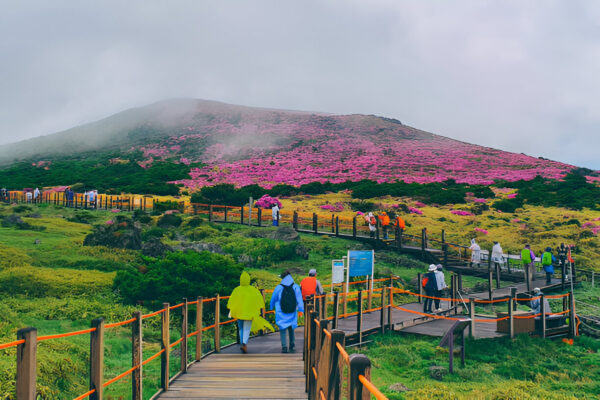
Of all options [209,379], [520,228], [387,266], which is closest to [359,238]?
[387,266]

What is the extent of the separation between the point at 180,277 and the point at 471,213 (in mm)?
29498

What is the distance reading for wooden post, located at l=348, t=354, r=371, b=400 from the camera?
7.99 feet

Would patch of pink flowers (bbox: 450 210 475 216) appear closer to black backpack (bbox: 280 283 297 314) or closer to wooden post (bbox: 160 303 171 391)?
black backpack (bbox: 280 283 297 314)

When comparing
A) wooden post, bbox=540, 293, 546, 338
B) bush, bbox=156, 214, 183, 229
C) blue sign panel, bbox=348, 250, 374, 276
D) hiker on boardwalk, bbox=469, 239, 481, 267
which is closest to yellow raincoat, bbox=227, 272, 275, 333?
blue sign panel, bbox=348, 250, 374, 276

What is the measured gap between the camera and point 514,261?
23.8m

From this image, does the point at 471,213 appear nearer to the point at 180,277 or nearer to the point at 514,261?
the point at 514,261

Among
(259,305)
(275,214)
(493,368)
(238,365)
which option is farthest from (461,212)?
(238,365)

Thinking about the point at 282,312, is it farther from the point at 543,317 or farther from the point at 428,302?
the point at 543,317

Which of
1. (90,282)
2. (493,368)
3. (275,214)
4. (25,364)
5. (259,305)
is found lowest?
(493,368)

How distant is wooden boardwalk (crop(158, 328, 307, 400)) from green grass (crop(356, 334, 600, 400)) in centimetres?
202

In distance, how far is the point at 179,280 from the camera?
42.4 feet

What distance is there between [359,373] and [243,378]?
4.52 metres

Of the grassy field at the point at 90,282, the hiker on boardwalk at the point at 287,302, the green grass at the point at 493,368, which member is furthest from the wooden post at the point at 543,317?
the hiker on boardwalk at the point at 287,302

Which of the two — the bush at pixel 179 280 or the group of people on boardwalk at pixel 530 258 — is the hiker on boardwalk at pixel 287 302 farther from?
the group of people on boardwalk at pixel 530 258
